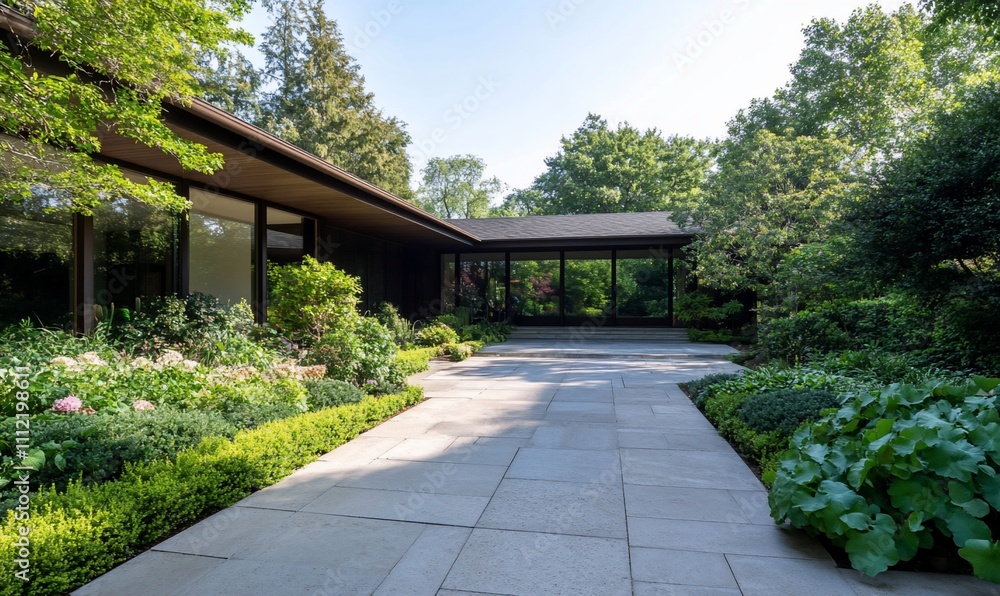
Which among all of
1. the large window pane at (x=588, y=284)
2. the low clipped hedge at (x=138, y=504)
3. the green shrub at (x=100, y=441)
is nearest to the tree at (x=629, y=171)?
the large window pane at (x=588, y=284)

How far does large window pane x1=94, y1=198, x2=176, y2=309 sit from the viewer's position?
20.2ft

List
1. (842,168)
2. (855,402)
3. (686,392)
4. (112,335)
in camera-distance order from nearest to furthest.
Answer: (855,402), (112,335), (686,392), (842,168)

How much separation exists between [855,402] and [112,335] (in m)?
7.45

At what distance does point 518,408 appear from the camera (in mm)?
5598

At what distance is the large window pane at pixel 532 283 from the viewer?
52.6 ft

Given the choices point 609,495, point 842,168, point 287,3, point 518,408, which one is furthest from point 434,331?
point 287,3

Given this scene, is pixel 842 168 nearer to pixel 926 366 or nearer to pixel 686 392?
pixel 926 366

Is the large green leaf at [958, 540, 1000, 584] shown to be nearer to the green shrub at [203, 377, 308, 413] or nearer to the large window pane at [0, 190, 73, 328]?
the green shrub at [203, 377, 308, 413]

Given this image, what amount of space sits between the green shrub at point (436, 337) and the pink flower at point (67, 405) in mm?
7585

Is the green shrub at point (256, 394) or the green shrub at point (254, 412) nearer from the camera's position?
the green shrub at point (254, 412)

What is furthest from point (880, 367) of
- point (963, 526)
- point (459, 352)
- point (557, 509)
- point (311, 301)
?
point (311, 301)

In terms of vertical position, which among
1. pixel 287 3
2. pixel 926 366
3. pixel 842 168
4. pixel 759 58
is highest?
pixel 287 3

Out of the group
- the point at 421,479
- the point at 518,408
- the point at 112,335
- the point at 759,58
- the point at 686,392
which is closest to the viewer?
the point at 421,479

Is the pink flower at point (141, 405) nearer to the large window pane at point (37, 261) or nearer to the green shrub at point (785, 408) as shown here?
the large window pane at point (37, 261)
